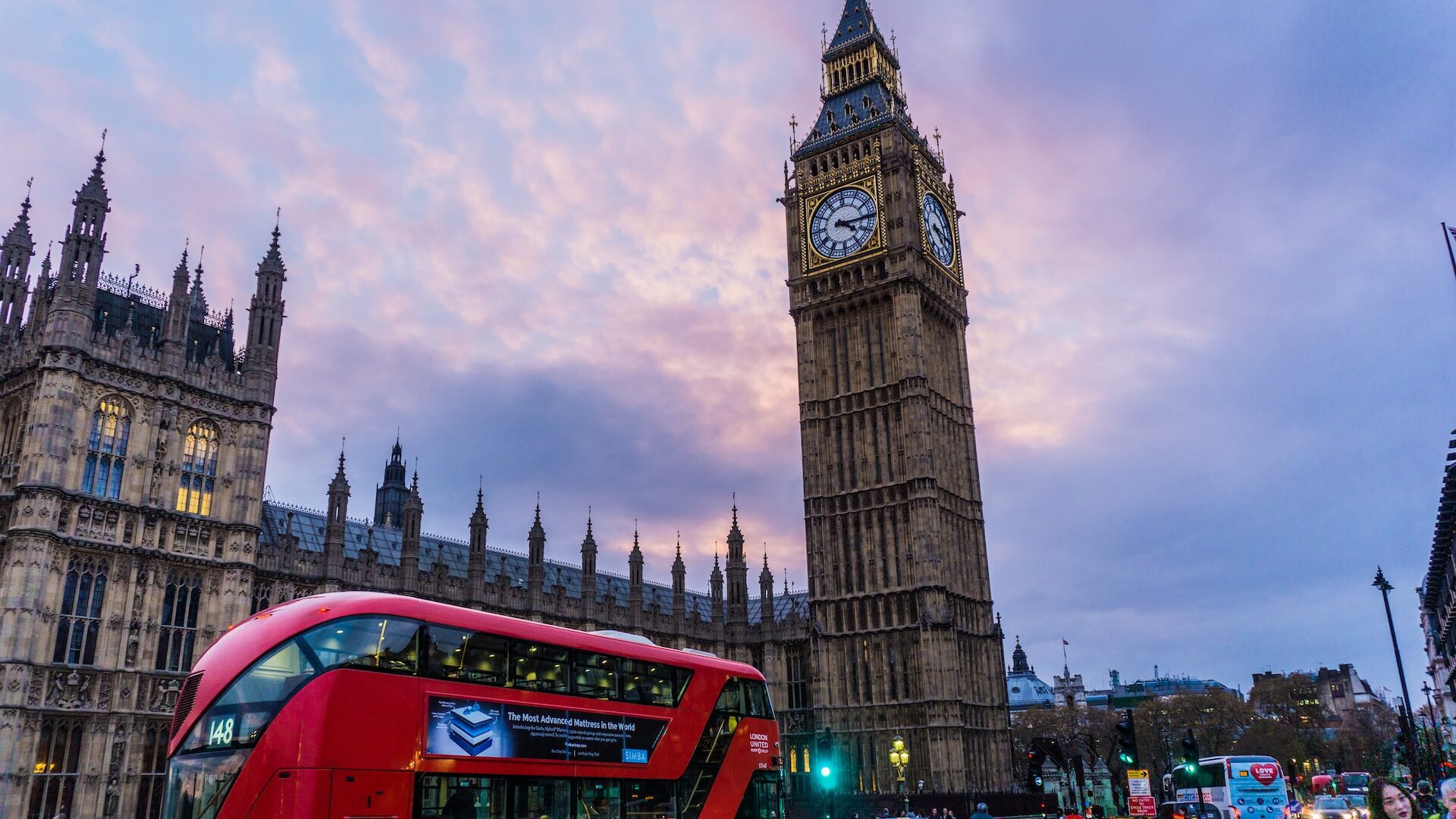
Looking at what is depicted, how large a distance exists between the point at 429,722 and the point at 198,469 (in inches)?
1405

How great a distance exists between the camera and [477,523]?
61781 millimetres

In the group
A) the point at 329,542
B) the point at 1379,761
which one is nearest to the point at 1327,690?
the point at 1379,761

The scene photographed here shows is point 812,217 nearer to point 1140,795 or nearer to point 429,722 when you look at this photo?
point 1140,795

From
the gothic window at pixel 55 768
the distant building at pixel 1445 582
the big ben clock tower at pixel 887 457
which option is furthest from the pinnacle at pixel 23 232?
the distant building at pixel 1445 582

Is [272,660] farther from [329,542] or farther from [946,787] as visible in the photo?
[946,787]

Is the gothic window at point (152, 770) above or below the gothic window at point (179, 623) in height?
below

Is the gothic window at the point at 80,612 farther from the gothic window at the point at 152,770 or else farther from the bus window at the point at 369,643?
the bus window at the point at 369,643

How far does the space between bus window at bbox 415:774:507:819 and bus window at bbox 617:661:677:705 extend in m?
4.45

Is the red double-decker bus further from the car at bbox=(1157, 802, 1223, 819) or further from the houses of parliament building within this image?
the houses of parliament building

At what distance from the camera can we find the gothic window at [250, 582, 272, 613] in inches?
1973

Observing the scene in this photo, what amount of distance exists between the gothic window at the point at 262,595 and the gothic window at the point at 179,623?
3867 mm

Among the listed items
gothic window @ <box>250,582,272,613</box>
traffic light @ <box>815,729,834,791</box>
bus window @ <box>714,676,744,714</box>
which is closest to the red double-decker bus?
bus window @ <box>714,676,744,714</box>

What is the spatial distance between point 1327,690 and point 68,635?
205m

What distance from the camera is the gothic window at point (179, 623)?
44438 millimetres
